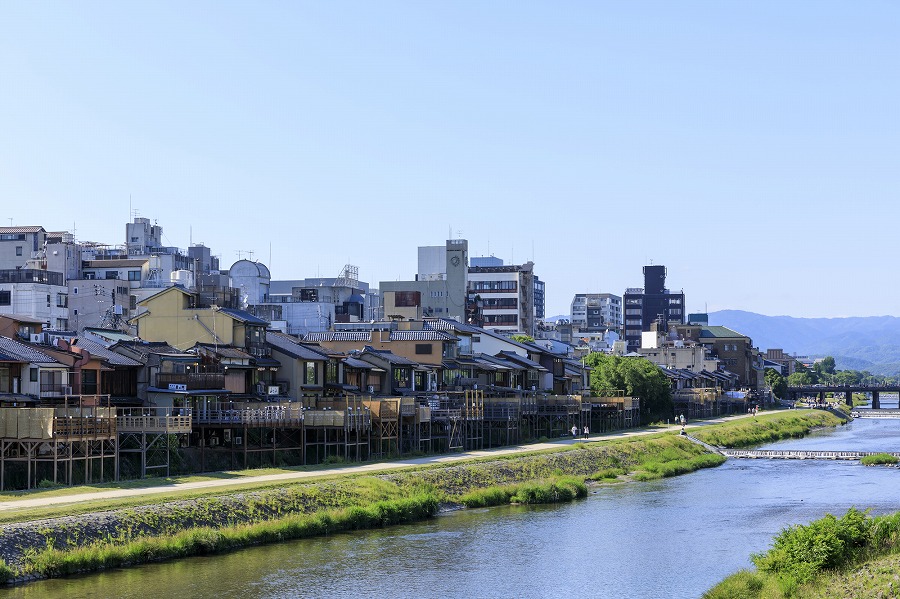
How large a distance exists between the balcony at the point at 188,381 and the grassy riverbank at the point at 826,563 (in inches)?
1438

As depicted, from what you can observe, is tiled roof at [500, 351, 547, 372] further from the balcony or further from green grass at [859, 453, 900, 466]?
the balcony

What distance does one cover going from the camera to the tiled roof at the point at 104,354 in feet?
212

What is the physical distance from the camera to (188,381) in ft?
224

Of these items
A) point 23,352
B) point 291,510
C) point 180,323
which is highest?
point 180,323

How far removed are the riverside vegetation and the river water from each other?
2.68ft

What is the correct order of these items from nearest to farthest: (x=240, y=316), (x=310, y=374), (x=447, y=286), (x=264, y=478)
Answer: (x=264, y=478), (x=240, y=316), (x=310, y=374), (x=447, y=286)

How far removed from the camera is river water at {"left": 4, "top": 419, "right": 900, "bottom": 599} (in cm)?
4153

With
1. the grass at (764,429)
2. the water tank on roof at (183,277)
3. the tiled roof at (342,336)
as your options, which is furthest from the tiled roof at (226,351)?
the grass at (764,429)

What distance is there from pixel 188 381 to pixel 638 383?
77.2 meters

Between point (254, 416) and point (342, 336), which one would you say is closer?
point (254, 416)

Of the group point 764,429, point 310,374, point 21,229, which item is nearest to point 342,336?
point 310,374

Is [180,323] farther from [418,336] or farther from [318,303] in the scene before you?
[318,303]

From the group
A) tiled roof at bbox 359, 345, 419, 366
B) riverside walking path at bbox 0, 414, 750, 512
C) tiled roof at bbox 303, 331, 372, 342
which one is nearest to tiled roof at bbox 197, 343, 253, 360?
riverside walking path at bbox 0, 414, 750, 512

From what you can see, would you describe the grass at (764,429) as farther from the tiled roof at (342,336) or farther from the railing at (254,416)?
the railing at (254,416)
